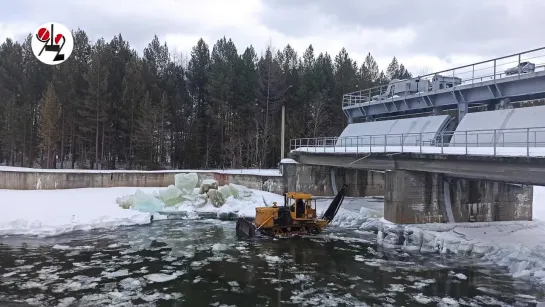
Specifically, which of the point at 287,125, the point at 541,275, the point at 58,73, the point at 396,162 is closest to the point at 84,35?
the point at 58,73

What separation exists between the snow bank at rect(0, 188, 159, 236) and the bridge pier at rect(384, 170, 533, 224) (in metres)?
14.1

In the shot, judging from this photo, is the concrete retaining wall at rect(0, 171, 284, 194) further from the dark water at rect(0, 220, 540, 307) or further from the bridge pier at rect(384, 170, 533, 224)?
the dark water at rect(0, 220, 540, 307)

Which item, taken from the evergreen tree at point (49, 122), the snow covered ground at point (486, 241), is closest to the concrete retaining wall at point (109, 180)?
the snow covered ground at point (486, 241)

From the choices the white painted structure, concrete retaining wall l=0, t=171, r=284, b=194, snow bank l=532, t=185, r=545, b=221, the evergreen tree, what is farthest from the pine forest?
the white painted structure

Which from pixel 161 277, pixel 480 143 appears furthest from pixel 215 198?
pixel 480 143

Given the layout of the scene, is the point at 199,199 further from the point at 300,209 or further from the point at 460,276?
the point at 460,276

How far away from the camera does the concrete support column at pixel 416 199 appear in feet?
67.4

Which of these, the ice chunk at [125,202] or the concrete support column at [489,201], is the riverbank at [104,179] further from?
the concrete support column at [489,201]

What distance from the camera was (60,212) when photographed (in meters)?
24.3

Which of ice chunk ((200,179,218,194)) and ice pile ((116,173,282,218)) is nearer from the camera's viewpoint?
ice pile ((116,173,282,218))

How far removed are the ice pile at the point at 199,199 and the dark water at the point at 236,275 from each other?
24.8 feet

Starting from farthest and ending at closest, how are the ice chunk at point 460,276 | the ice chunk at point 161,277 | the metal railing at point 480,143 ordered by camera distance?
the metal railing at point 480,143
the ice chunk at point 460,276
the ice chunk at point 161,277

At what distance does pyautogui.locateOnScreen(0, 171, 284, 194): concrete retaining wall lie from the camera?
100 feet

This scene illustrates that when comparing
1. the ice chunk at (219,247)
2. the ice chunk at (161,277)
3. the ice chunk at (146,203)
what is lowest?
the ice chunk at (161,277)
